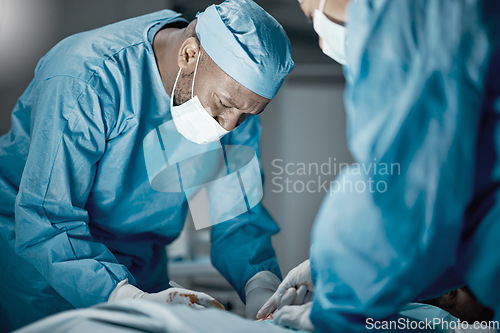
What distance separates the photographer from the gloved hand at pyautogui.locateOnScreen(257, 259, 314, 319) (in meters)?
1.28

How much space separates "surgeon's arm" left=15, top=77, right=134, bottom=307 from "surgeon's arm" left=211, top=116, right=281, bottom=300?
0.48 m

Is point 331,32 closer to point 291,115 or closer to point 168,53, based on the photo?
point 168,53

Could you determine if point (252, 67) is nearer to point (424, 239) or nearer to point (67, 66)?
point (67, 66)

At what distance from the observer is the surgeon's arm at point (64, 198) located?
4.27ft

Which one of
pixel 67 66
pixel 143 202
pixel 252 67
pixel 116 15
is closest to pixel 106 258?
pixel 143 202

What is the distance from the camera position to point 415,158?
72cm

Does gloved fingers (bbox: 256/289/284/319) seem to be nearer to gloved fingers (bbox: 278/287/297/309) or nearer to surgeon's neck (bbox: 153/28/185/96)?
gloved fingers (bbox: 278/287/297/309)

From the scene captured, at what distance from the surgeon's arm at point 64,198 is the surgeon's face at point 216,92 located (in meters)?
0.29

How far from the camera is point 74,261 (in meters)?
1.30

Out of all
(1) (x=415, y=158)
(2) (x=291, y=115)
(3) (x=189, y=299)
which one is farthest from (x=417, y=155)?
(2) (x=291, y=115)

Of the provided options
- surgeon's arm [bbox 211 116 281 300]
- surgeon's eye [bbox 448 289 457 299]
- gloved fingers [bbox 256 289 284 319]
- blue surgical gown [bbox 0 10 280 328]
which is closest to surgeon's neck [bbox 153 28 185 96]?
blue surgical gown [bbox 0 10 280 328]

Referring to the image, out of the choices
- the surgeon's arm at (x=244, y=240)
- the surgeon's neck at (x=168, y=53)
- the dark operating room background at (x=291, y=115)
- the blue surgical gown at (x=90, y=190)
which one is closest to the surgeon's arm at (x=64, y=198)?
the blue surgical gown at (x=90, y=190)

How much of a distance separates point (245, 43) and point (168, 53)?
276mm

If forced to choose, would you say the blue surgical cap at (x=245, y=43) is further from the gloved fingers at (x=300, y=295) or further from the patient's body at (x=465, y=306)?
the patient's body at (x=465, y=306)
